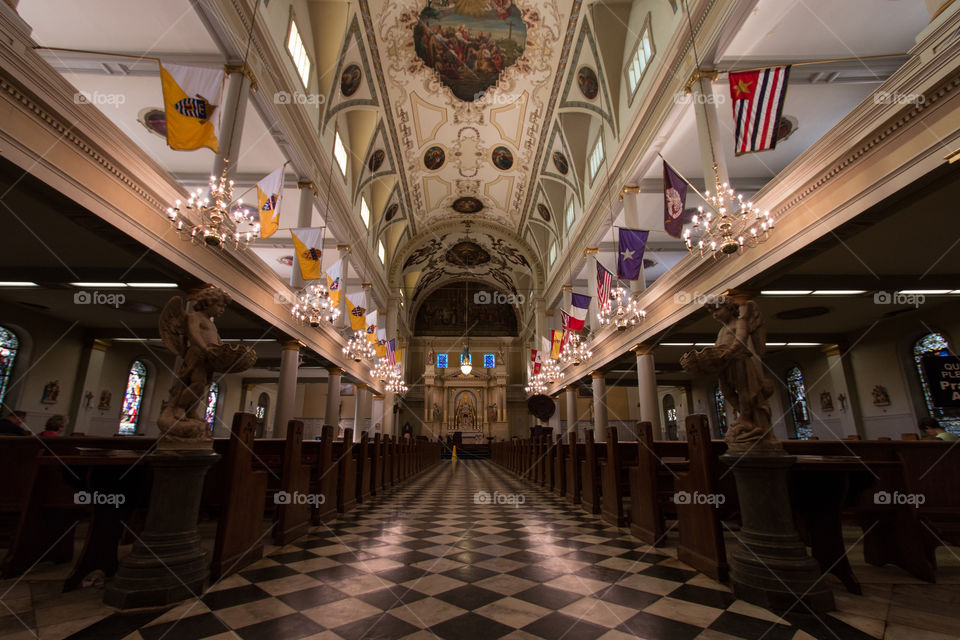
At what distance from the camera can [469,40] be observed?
555 inches

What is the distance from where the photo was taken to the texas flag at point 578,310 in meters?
13.6

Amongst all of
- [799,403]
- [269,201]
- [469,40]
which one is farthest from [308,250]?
[799,403]

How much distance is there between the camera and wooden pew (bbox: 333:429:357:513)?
6.40 metres

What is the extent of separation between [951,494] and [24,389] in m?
17.5

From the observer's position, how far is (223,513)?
3.57 m

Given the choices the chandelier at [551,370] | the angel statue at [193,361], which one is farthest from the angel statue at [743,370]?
the chandelier at [551,370]

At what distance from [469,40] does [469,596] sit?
1532cm

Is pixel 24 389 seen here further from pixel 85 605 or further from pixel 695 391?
pixel 695 391

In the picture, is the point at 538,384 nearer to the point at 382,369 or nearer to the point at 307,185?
the point at 382,369

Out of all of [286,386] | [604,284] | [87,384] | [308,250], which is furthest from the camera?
[87,384]

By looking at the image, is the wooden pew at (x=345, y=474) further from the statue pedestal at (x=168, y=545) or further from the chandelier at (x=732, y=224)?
the chandelier at (x=732, y=224)

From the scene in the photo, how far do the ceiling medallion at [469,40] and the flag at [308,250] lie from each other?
8119 millimetres

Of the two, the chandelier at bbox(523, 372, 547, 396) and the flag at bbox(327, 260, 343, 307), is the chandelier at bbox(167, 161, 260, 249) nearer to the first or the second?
the flag at bbox(327, 260, 343, 307)

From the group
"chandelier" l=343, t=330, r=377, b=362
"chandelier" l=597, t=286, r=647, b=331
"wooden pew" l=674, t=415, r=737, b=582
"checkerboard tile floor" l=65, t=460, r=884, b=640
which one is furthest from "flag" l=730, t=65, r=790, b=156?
"chandelier" l=343, t=330, r=377, b=362
